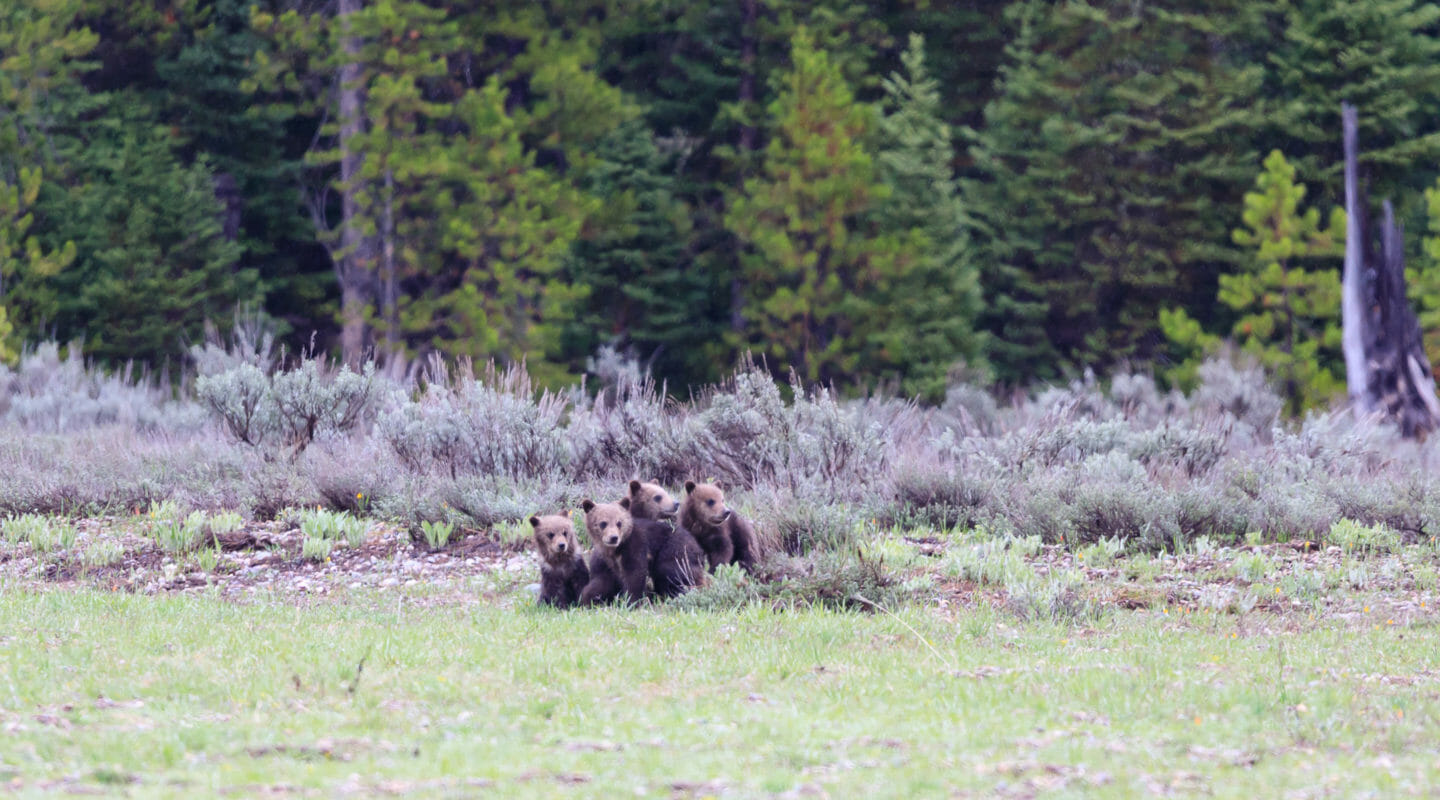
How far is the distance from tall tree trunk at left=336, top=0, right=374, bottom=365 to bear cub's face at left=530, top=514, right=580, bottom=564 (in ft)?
72.6

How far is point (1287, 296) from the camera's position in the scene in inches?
1293

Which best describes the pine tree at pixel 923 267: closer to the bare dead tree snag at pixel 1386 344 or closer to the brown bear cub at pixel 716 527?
the bare dead tree snag at pixel 1386 344

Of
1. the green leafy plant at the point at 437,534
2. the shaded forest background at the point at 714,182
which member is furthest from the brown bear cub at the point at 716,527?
the shaded forest background at the point at 714,182

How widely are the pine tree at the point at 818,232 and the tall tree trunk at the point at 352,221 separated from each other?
766 centimetres

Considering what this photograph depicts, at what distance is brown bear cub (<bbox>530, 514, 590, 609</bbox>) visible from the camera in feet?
33.0

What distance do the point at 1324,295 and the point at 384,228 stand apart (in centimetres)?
1892

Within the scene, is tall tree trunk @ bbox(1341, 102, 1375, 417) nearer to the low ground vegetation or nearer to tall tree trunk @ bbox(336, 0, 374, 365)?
the low ground vegetation

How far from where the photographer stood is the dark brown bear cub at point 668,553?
10.4 meters

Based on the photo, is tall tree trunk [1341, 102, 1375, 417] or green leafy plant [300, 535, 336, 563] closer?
green leafy plant [300, 535, 336, 563]

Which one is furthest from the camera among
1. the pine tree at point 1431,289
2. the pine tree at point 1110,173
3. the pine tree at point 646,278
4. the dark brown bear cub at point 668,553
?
the pine tree at point 646,278

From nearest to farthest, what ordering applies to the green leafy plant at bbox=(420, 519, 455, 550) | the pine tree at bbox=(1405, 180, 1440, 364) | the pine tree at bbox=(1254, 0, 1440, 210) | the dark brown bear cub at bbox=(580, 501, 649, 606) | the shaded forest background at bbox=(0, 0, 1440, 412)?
1. the dark brown bear cub at bbox=(580, 501, 649, 606)
2. the green leafy plant at bbox=(420, 519, 455, 550)
3. the pine tree at bbox=(1405, 180, 1440, 364)
4. the shaded forest background at bbox=(0, 0, 1440, 412)
5. the pine tree at bbox=(1254, 0, 1440, 210)

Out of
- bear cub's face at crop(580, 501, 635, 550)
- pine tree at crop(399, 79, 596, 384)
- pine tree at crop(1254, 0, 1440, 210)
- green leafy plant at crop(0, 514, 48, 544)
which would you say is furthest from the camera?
pine tree at crop(1254, 0, 1440, 210)

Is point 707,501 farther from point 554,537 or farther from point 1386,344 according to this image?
point 1386,344

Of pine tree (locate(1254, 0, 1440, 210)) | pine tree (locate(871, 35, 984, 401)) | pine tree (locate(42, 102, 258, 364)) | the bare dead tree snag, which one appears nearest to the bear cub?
the bare dead tree snag
